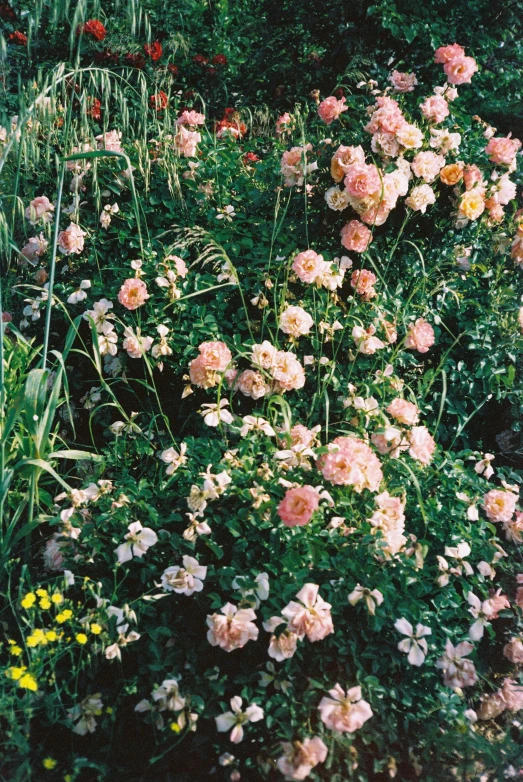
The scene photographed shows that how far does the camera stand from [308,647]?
5.41ft

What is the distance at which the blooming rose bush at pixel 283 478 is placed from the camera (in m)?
1.59

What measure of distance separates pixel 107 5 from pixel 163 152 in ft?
13.4

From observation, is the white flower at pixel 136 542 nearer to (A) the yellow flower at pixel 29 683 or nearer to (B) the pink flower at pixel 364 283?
(A) the yellow flower at pixel 29 683

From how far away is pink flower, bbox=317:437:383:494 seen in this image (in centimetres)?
171

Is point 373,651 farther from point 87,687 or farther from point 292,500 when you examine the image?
point 87,687

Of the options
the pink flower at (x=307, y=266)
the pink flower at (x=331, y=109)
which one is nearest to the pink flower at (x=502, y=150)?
the pink flower at (x=331, y=109)

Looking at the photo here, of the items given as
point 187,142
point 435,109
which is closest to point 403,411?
point 435,109

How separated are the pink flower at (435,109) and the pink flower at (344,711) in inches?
81.4

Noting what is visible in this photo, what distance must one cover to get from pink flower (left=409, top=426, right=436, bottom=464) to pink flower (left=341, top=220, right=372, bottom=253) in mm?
803

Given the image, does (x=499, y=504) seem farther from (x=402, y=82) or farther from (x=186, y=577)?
(x=402, y=82)

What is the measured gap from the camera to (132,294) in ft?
7.62

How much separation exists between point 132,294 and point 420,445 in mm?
1041

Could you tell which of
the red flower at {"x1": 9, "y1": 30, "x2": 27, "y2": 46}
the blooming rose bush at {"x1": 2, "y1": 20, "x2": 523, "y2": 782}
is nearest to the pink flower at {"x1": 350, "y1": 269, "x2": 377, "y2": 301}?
the blooming rose bush at {"x1": 2, "y1": 20, "x2": 523, "y2": 782}

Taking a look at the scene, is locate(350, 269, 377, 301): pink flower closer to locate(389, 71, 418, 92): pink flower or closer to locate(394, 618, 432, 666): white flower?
locate(389, 71, 418, 92): pink flower
